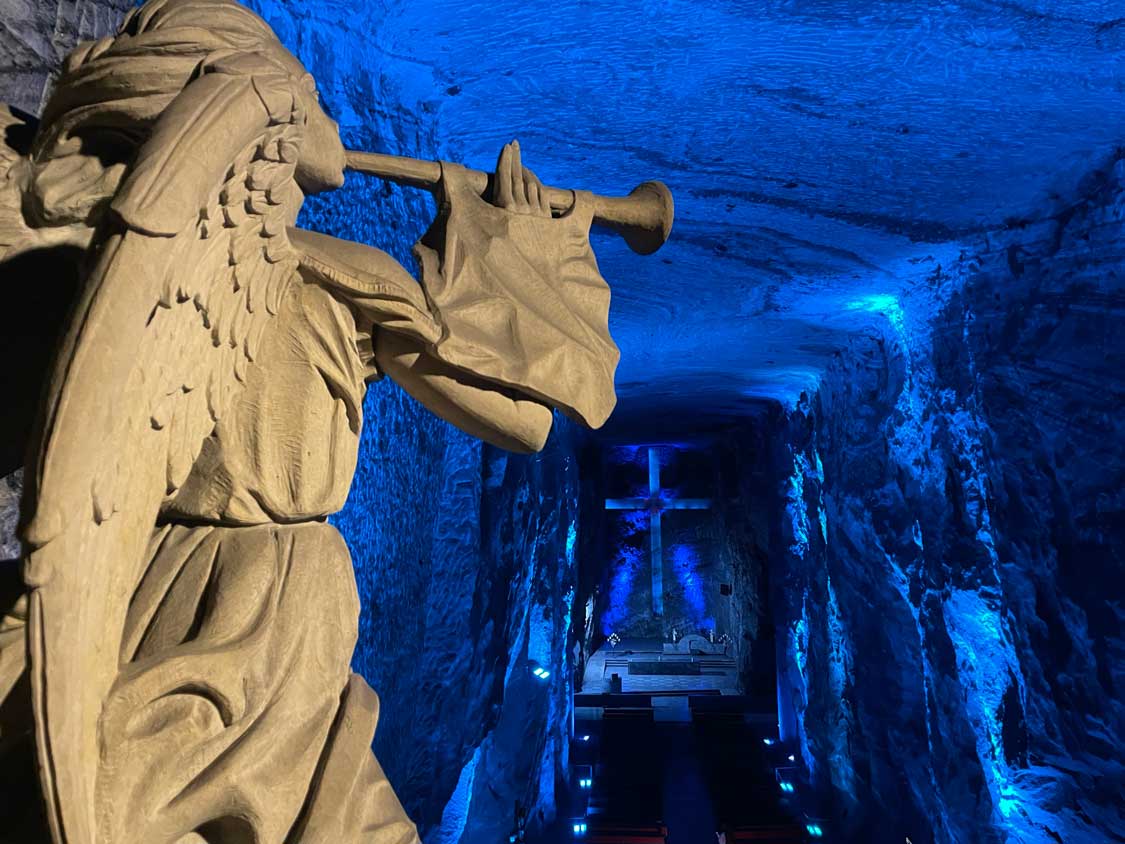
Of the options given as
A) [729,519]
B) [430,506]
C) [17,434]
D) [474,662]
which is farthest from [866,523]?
[729,519]

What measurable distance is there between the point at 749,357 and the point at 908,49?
9.68 feet

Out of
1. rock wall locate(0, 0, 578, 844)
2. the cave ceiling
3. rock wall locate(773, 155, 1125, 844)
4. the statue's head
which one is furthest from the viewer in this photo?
rock wall locate(773, 155, 1125, 844)

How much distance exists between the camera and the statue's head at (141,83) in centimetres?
69

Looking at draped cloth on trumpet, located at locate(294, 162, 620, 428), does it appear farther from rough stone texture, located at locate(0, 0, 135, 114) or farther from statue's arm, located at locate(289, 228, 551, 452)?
rough stone texture, located at locate(0, 0, 135, 114)

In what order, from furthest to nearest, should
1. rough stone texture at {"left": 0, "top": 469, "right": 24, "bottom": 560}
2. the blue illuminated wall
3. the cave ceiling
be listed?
1. the blue illuminated wall
2. the cave ceiling
3. rough stone texture at {"left": 0, "top": 469, "right": 24, "bottom": 560}

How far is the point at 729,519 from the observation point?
894 cm

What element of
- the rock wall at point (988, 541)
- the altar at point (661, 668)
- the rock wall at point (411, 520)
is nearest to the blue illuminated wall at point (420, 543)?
the rock wall at point (411, 520)

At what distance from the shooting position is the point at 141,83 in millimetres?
693

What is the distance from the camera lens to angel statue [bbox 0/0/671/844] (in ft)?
1.94

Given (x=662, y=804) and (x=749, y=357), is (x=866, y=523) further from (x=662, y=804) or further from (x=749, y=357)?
(x=662, y=804)

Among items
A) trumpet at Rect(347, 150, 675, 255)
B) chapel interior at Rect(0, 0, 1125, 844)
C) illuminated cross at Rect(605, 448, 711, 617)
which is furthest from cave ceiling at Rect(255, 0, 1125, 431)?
illuminated cross at Rect(605, 448, 711, 617)

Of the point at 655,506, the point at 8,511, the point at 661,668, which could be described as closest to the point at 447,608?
the point at 8,511

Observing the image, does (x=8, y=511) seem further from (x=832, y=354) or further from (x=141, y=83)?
(x=832, y=354)

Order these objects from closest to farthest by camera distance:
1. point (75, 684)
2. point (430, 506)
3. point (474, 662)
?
1. point (75, 684)
2. point (430, 506)
3. point (474, 662)
